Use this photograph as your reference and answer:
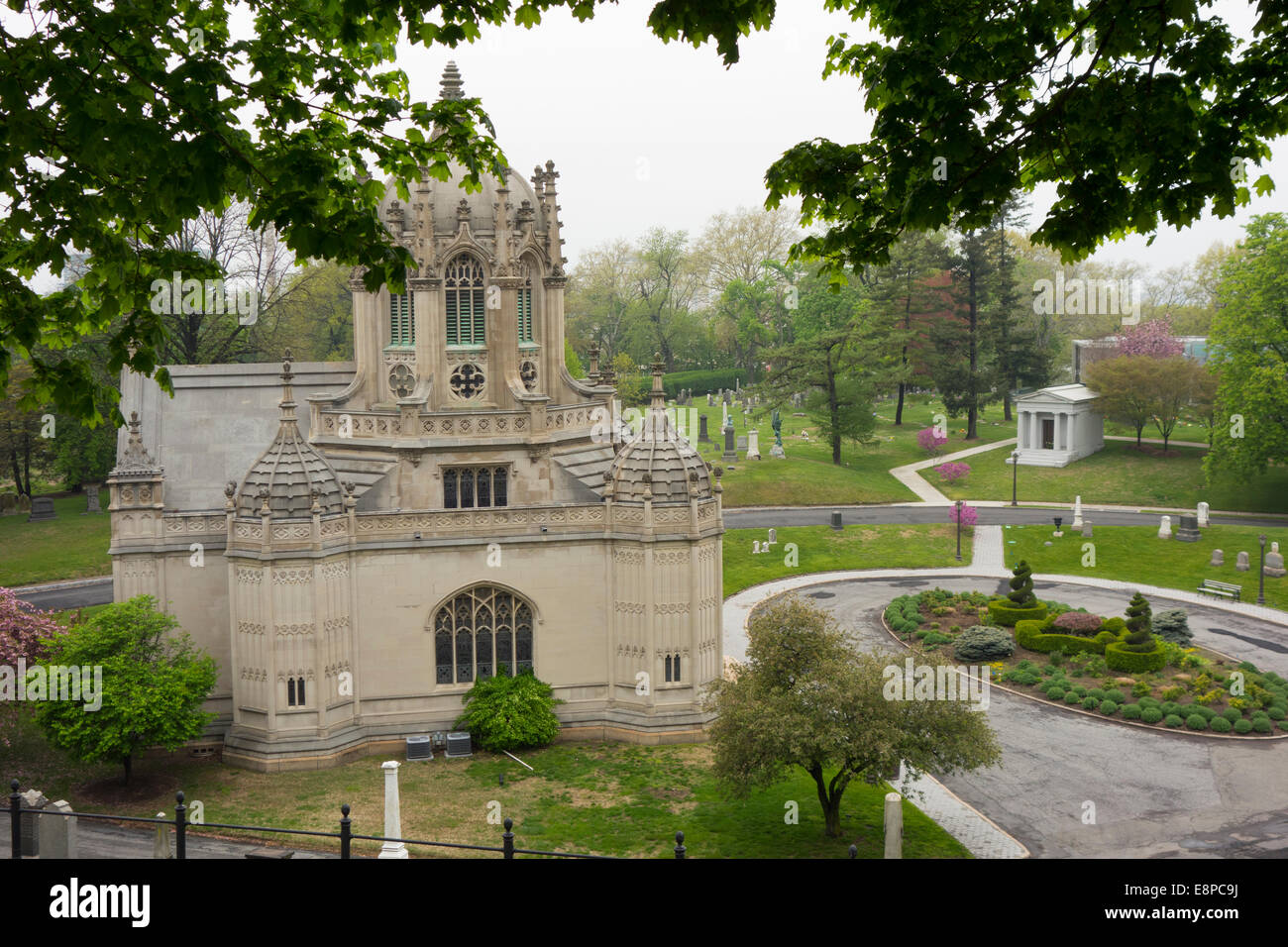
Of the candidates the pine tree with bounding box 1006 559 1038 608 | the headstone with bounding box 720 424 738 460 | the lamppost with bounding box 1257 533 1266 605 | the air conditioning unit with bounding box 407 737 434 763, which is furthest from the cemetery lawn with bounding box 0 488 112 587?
the lamppost with bounding box 1257 533 1266 605

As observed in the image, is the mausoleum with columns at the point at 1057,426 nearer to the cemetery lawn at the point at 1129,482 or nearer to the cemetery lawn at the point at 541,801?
the cemetery lawn at the point at 1129,482

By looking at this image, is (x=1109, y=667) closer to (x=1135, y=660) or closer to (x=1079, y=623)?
(x=1135, y=660)

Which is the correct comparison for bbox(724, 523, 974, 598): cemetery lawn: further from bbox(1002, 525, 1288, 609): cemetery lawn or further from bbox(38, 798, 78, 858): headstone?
bbox(38, 798, 78, 858): headstone

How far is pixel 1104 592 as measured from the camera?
54156 millimetres

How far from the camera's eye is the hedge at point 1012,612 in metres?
47.8

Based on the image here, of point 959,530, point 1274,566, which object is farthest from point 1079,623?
point 1274,566

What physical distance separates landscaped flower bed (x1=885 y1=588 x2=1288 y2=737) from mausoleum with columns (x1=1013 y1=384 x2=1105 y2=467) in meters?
29.9

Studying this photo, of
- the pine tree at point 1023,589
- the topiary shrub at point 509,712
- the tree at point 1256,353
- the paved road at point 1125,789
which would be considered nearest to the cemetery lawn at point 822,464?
the tree at point 1256,353

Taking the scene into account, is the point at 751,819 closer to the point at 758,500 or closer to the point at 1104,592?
the point at 1104,592

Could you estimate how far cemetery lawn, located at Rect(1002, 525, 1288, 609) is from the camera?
5559cm

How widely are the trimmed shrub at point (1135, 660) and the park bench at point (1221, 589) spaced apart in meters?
12.3

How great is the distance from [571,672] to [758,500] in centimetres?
3586

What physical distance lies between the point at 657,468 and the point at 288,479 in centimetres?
1083
